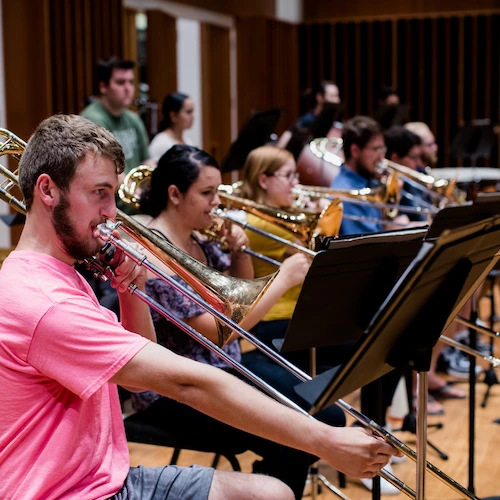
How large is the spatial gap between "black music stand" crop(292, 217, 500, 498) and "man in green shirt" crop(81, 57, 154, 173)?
3254 millimetres

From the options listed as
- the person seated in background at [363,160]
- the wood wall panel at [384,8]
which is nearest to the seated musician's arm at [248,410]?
the person seated in background at [363,160]

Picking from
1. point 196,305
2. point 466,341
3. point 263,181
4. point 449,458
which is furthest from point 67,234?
point 466,341

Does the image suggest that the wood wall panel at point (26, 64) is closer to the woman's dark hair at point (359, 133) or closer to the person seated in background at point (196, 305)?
the woman's dark hair at point (359, 133)

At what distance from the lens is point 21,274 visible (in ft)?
4.86

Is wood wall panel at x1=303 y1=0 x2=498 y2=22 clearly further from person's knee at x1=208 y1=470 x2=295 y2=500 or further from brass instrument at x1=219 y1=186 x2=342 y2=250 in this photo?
person's knee at x1=208 y1=470 x2=295 y2=500

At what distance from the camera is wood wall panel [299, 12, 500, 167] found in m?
9.96

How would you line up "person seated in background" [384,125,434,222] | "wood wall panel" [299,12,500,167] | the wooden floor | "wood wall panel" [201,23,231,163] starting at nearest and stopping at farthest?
1. the wooden floor
2. "person seated in background" [384,125,434,222]
3. "wood wall panel" [201,23,231,163]
4. "wood wall panel" [299,12,500,167]

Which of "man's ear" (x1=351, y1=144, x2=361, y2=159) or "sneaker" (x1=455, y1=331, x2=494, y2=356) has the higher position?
"man's ear" (x1=351, y1=144, x2=361, y2=159)

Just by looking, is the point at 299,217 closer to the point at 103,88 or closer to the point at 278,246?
the point at 278,246

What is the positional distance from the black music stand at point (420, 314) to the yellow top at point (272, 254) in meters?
1.50

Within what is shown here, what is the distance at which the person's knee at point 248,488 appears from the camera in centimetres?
168

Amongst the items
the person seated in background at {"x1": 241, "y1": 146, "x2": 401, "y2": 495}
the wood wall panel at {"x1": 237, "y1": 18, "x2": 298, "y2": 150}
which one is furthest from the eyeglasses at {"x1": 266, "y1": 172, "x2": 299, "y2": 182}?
the wood wall panel at {"x1": 237, "y1": 18, "x2": 298, "y2": 150}

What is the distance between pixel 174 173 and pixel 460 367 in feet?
8.52

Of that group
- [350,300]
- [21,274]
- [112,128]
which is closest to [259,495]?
[350,300]
